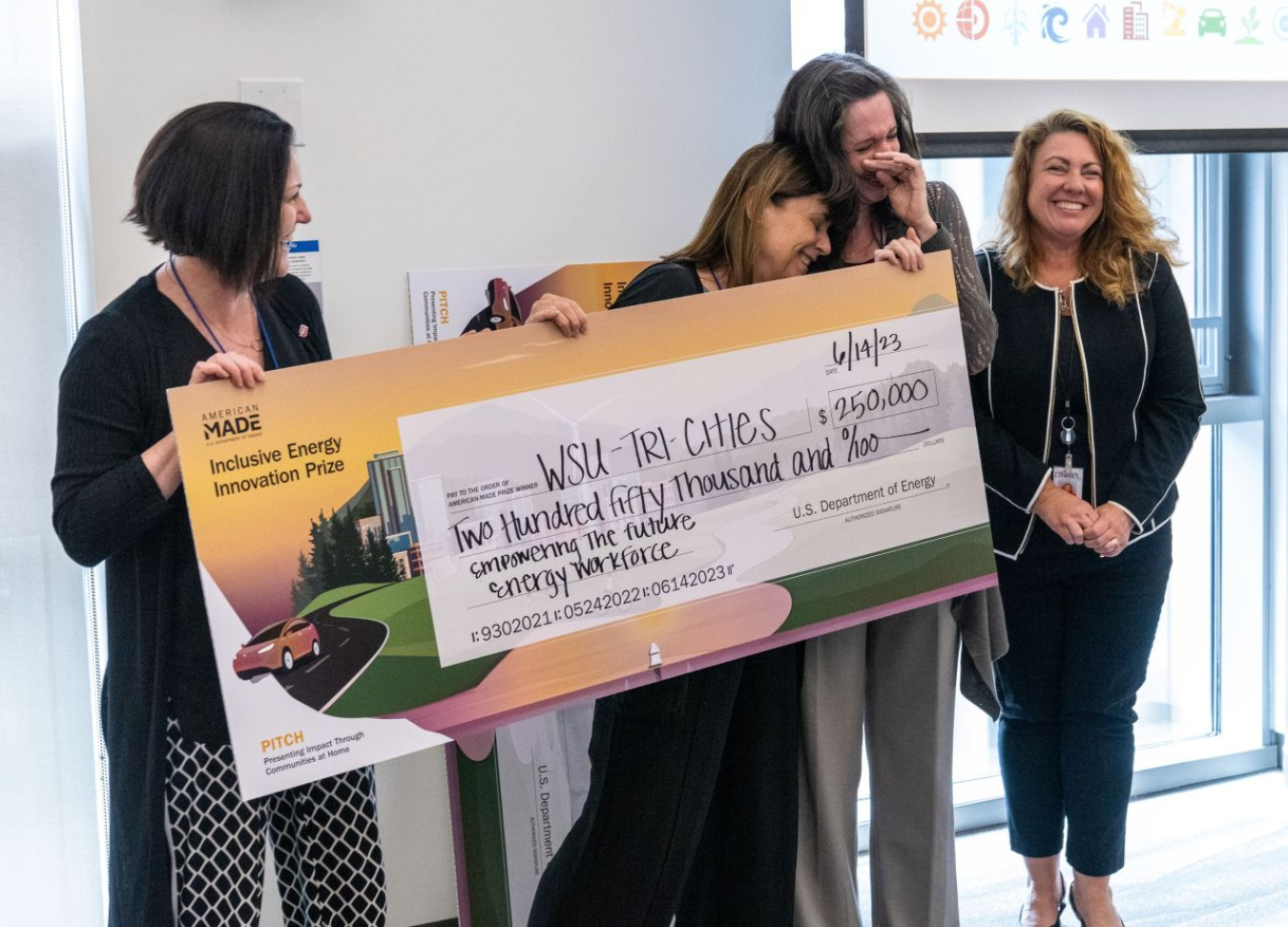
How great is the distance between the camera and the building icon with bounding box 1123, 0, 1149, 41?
96.6 inches

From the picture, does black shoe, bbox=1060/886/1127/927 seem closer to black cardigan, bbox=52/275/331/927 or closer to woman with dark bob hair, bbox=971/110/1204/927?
woman with dark bob hair, bbox=971/110/1204/927

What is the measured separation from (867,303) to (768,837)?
2.86ft

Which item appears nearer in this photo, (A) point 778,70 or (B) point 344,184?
(B) point 344,184

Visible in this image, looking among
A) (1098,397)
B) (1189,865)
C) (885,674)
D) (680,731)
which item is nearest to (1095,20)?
(1098,397)

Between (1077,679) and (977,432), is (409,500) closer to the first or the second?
(977,432)

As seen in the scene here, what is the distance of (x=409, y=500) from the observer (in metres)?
1.53

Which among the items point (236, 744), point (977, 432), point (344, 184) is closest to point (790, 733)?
point (977, 432)

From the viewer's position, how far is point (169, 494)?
1.39 meters

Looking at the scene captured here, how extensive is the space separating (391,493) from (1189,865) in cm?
213

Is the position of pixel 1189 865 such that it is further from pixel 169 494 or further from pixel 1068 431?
pixel 169 494

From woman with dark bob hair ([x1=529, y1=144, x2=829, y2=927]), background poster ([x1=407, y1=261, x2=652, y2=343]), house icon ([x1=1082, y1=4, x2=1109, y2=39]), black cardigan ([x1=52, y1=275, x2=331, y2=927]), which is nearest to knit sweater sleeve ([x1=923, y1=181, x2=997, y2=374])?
woman with dark bob hair ([x1=529, y1=144, x2=829, y2=927])

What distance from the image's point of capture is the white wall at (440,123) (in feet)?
6.57

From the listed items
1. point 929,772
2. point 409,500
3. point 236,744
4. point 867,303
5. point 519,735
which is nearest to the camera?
point 236,744

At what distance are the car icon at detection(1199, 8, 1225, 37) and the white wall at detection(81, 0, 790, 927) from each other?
968 mm
